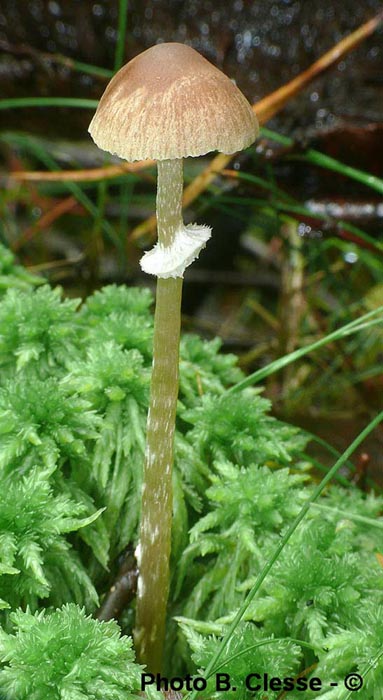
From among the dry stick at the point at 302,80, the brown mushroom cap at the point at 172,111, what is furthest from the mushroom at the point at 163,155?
the dry stick at the point at 302,80

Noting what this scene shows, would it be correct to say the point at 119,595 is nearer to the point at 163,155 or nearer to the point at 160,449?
the point at 160,449

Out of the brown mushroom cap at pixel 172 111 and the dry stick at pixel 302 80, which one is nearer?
the brown mushroom cap at pixel 172 111

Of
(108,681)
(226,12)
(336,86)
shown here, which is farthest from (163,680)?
(226,12)

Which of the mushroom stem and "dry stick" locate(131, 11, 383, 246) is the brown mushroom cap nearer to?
the mushroom stem

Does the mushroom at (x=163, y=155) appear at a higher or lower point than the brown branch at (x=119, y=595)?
higher

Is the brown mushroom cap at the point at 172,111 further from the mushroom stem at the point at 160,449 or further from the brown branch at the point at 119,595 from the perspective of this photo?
the brown branch at the point at 119,595

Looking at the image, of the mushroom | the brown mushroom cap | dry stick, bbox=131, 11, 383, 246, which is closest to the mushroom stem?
the mushroom

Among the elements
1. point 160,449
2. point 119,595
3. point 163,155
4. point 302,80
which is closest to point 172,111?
point 163,155

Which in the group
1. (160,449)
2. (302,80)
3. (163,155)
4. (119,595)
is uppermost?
(302,80)
